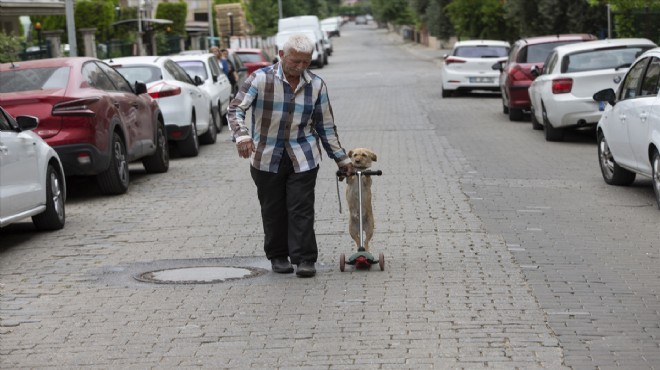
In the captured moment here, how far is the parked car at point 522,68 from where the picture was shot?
82.9 ft

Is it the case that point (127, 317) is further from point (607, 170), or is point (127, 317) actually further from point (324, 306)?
point (607, 170)

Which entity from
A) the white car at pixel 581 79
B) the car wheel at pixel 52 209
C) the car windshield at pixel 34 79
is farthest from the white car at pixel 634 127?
the car windshield at pixel 34 79

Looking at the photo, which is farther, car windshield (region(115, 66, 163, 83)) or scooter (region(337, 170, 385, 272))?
car windshield (region(115, 66, 163, 83))

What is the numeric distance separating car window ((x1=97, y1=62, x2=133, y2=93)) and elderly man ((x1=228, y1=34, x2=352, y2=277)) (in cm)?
713

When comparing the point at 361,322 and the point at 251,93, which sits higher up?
the point at 251,93

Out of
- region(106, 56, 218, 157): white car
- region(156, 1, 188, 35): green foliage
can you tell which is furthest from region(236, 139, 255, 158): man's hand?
region(156, 1, 188, 35): green foliage

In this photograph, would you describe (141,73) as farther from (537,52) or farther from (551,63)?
(537,52)

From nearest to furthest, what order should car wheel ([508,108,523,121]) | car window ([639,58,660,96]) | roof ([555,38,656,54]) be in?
1. car window ([639,58,660,96])
2. roof ([555,38,656,54])
3. car wheel ([508,108,523,121])

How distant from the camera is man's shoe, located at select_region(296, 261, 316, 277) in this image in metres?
9.10

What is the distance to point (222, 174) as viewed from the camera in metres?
16.9

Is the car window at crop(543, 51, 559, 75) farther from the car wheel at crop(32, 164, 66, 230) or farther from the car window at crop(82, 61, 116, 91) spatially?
the car wheel at crop(32, 164, 66, 230)

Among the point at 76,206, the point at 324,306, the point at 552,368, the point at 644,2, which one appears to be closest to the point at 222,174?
the point at 76,206

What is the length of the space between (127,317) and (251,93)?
1.85m

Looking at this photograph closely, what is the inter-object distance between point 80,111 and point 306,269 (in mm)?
5852
